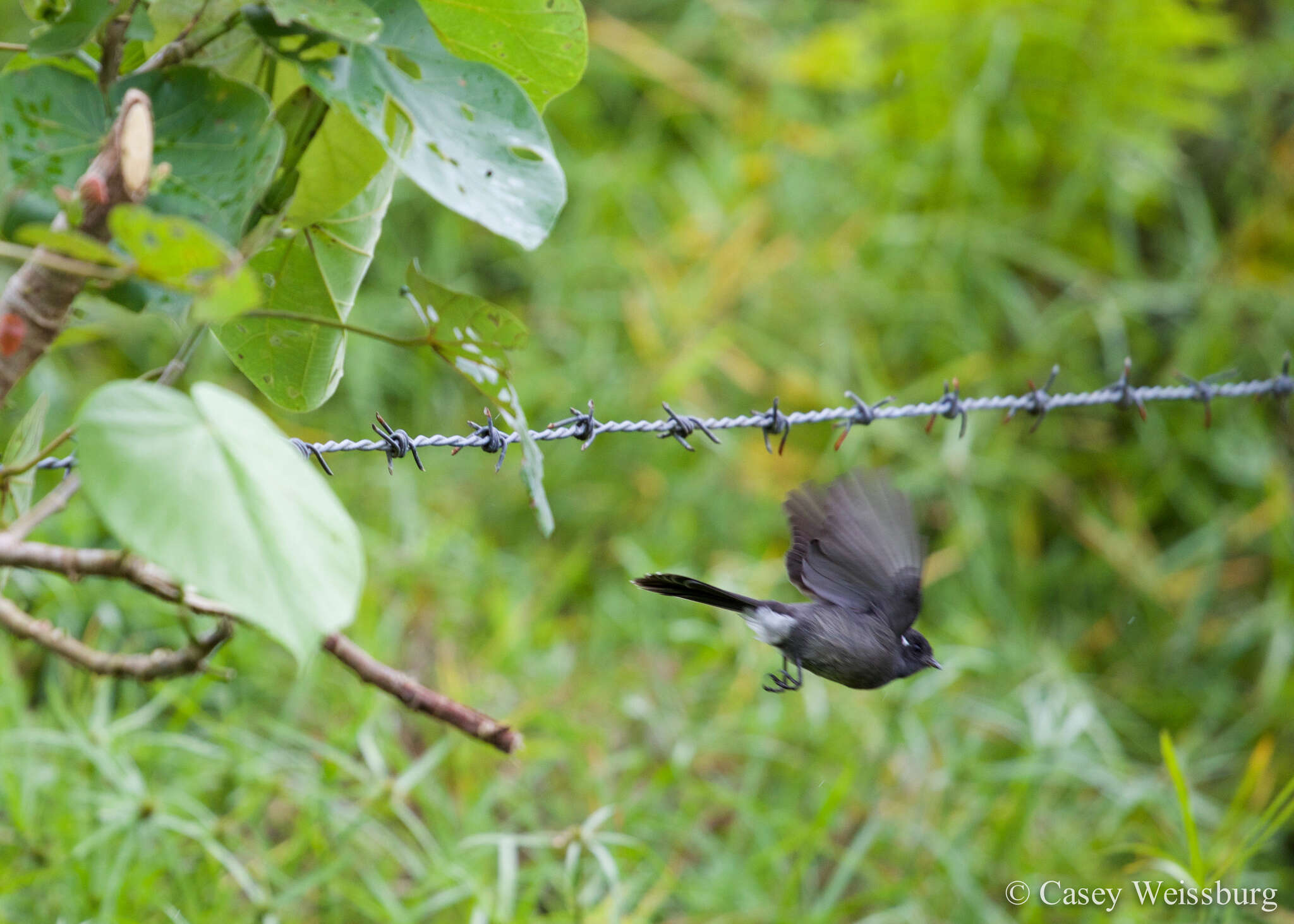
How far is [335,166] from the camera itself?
598 mm

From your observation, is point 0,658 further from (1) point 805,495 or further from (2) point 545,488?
(1) point 805,495

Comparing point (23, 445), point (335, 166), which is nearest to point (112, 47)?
point (335, 166)

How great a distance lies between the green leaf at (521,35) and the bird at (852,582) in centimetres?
39

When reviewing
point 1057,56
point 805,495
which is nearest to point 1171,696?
point 1057,56

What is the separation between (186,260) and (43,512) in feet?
0.50

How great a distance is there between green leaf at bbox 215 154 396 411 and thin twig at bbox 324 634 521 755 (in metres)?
0.15

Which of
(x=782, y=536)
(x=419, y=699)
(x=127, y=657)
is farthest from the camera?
(x=782, y=536)

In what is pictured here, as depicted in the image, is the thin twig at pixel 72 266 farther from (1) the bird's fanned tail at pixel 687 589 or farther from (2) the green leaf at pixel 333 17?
(1) the bird's fanned tail at pixel 687 589

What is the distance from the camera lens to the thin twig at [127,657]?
0.63 m

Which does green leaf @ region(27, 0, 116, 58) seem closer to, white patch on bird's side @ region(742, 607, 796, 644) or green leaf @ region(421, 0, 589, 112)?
green leaf @ region(421, 0, 589, 112)

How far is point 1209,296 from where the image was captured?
228cm

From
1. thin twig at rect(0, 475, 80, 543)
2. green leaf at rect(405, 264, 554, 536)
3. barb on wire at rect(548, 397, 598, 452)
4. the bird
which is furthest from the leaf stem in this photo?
the bird

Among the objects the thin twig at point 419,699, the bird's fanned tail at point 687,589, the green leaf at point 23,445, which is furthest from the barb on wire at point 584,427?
the green leaf at point 23,445

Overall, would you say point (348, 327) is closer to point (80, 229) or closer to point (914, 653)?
point (80, 229)
